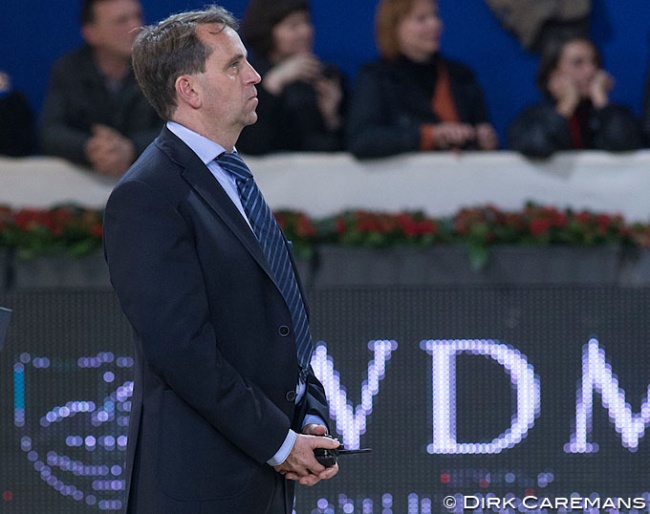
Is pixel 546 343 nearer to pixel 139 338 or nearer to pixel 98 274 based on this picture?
pixel 98 274

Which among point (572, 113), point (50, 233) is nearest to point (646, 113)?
point (572, 113)

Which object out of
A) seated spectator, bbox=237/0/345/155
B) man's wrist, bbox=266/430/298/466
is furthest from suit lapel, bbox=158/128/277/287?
seated spectator, bbox=237/0/345/155

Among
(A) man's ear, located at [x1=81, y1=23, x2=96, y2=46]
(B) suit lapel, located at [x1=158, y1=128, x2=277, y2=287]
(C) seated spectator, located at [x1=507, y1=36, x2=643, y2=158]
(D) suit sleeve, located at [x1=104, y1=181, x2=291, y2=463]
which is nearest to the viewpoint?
(D) suit sleeve, located at [x1=104, y1=181, x2=291, y2=463]

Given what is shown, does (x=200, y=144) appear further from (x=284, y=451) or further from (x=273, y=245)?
(x=284, y=451)

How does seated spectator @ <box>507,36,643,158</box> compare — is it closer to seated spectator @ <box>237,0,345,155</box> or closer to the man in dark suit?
seated spectator @ <box>237,0,345,155</box>

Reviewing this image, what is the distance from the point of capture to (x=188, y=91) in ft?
7.08

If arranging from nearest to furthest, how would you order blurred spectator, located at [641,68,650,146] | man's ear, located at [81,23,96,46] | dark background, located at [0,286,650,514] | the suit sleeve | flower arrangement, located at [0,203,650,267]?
the suit sleeve < dark background, located at [0,286,650,514] < flower arrangement, located at [0,203,650,267] < blurred spectator, located at [641,68,650,146] < man's ear, located at [81,23,96,46]

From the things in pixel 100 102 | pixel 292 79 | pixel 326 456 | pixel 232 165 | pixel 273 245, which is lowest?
pixel 326 456

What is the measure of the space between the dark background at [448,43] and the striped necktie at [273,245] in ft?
11.4

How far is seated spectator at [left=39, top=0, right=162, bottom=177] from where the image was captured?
15.4 ft

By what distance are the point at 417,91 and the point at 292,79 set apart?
1.82 feet

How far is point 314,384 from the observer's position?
2.34 metres

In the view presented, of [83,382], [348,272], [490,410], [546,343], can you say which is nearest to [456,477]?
[490,410]

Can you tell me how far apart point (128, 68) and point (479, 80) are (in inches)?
68.8
